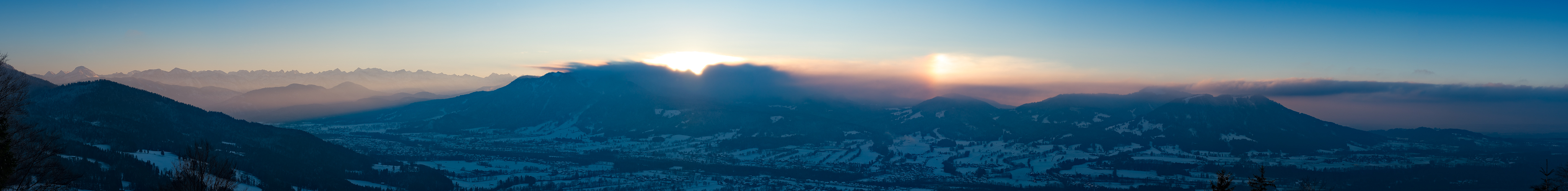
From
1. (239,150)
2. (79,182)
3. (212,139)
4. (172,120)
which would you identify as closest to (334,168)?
(239,150)

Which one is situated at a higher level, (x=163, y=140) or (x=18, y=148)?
(x=18, y=148)

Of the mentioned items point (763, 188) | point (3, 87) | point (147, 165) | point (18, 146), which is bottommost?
point (763, 188)

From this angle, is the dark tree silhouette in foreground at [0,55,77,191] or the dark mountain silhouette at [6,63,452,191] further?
the dark mountain silhouette at [6,63,452,191]

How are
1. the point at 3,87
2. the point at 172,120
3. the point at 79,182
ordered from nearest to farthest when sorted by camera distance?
1. the point at 3,87
2. the point at 79,182
3. the point at 172,120

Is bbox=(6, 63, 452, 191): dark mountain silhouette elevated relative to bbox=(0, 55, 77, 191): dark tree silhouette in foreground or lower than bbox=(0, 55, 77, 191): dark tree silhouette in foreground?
lower

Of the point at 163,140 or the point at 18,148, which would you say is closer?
the point at 18,148

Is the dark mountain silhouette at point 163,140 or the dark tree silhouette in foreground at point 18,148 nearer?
the dark tree silhouette in foreground at point 18,148

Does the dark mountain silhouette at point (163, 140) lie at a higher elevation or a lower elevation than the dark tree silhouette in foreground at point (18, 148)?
lower

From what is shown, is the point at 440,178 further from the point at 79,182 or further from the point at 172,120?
the point at 79,182
